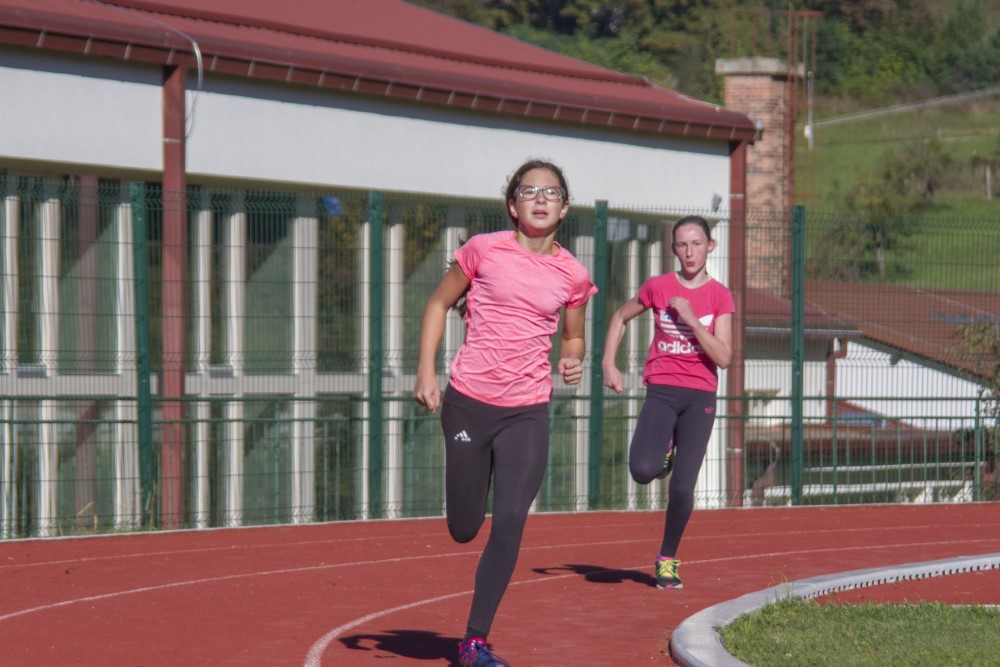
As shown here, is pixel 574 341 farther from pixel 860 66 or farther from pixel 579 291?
pixel 860 66

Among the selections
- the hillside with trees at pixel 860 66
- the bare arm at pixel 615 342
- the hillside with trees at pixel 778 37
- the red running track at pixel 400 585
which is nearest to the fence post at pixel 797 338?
the red running track at pixel 400 585

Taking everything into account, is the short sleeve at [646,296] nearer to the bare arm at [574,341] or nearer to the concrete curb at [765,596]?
the concrete curb at [765,596]

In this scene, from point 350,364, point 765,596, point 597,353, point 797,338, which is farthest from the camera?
point 797,338

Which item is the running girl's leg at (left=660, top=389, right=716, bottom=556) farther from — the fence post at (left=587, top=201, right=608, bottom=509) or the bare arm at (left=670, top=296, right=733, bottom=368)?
the fence post at (left=587, top=201, right=608, bottom=509)

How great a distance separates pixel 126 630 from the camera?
8625 millimetres

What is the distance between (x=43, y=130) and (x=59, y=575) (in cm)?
573

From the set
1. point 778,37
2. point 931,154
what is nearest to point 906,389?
point 931,154

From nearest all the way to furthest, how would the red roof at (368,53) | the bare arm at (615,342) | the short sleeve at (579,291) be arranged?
the short sleeve at (579,291) → the bare arm at (615,342) → the red roof at (368,53)

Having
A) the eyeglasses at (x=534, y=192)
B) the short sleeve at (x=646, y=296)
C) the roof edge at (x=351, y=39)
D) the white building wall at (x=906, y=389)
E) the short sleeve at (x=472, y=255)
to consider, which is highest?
the roof edge at (x=351, y=39)

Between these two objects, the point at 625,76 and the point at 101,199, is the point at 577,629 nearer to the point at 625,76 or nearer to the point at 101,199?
the point at 101,199

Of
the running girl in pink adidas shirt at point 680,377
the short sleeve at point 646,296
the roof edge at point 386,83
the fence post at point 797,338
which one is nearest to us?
the running girl in pink adidas shirt at point 680,377

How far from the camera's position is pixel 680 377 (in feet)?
31.9

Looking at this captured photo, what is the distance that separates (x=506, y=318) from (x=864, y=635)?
2.28 meters

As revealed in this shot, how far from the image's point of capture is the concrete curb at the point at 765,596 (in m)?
7.36
